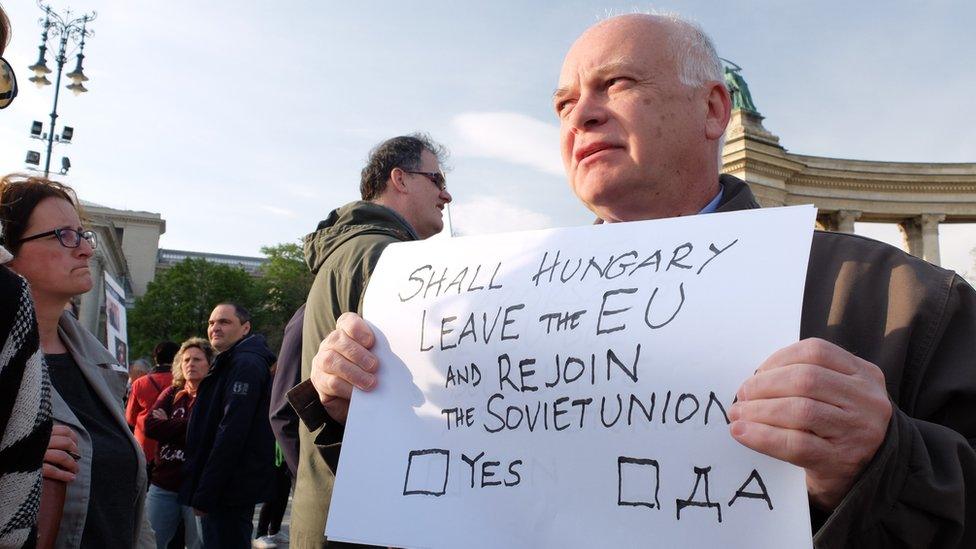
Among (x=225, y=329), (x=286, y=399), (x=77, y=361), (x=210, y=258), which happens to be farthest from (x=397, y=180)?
(x=210, y=258)

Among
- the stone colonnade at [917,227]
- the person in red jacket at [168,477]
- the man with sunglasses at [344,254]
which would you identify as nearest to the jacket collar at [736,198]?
the man with sunglasses at [344,254]

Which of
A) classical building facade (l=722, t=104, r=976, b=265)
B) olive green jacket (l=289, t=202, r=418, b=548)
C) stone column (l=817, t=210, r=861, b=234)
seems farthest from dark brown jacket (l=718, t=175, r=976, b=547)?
stone column (l=817, t=210, r=861, b=234)

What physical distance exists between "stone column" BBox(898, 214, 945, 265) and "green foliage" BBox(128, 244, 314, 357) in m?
46.6

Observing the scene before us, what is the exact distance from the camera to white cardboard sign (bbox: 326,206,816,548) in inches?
49.1

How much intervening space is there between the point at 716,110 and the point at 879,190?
3056 cm

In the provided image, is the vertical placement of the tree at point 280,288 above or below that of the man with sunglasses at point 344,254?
above

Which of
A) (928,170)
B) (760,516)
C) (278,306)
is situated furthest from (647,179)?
(278,306)

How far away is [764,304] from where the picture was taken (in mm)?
1273

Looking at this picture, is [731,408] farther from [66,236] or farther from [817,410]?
[66,236]

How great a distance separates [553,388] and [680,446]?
268mm

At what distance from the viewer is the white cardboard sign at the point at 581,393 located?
1.25 meters

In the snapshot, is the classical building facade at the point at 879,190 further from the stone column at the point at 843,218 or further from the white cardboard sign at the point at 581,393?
the white cardboard sign at the point at 581,393

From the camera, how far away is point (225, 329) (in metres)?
6.70

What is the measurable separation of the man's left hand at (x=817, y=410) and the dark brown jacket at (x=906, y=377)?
6 centimetres
